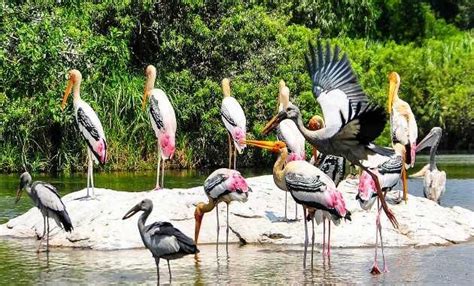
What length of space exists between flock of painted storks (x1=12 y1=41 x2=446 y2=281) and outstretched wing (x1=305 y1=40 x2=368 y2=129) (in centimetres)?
1

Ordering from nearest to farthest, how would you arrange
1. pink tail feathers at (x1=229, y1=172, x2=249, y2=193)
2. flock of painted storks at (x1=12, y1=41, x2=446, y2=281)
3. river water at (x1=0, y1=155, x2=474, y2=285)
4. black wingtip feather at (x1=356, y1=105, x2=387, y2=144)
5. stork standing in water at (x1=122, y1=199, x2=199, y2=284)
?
black wingtip feather at (x1=356, y1=105, x2=387, y2=144) < stork standing in water at (x1=122, y1=199, x2=199, y2=284) < flock of painted storks at (x1=12, y1=41, x2=446, y2=281) < river water at (x1=0, y1=155, x2=474, y2=285) < pink tail feathers at (x1=229, y1=172, x2=249, y2=193)

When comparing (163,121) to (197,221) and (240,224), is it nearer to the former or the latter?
(240,224)

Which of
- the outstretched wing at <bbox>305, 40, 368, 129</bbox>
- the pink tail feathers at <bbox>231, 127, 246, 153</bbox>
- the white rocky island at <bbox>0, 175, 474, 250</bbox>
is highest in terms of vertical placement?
the outstretched wing at <bbox>305, 40, 368, 129</bbox>

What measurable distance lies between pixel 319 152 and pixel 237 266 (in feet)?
7.37

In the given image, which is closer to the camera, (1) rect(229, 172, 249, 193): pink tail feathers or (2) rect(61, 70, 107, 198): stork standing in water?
(1) rect(229, 172, 249, 193): pink tail feathers

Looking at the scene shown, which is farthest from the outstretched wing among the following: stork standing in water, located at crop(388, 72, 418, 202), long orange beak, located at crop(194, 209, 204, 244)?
stork standing in water, located at crop(388, 72, 418, 202)

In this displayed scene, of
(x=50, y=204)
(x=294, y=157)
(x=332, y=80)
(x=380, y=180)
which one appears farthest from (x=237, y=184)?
(x=50, y=204)

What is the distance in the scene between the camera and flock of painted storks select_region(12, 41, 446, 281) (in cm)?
1136

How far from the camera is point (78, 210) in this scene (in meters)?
15.1

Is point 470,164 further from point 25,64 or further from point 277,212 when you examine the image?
point 277,212

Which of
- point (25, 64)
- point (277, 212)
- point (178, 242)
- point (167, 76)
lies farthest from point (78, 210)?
Answer: point (167, 76)

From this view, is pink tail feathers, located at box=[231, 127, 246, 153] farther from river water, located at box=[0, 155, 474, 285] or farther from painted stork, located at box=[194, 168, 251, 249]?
painted stork, located at box=[194, 168, 251, 249]

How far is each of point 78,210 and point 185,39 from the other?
14.4 metres

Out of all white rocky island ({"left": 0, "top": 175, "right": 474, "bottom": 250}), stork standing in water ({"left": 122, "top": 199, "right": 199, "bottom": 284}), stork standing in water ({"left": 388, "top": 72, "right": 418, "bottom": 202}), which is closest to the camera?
stork standing in water ({"left": 122, "top": 199, "right": 199, "bottom": 284})
